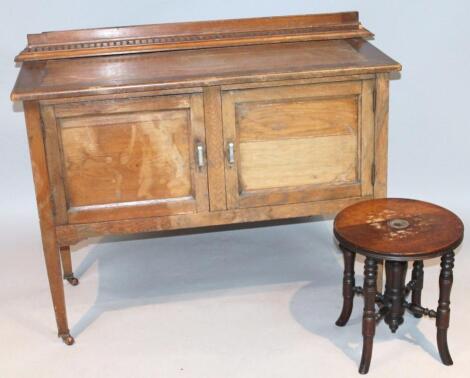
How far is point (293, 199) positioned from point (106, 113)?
0.84 metres

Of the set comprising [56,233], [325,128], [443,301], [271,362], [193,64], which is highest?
[193,64]

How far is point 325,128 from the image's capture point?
376cm

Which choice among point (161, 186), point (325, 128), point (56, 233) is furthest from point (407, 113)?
point (56, 233)

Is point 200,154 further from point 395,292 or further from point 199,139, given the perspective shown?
point 395,292

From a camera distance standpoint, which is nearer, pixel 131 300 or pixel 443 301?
pixel 443 301

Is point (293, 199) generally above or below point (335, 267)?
above

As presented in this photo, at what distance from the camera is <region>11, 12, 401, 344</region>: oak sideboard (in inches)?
142

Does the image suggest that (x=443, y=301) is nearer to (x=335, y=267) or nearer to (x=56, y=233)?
(x=335, y=267)

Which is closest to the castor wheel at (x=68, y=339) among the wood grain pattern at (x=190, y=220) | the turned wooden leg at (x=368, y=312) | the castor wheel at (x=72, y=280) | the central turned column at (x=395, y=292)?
the wood grain pattern at (x=190, y=220)

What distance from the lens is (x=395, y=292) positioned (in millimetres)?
3754

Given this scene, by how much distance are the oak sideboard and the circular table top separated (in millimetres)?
189

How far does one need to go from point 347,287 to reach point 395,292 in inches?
7.7

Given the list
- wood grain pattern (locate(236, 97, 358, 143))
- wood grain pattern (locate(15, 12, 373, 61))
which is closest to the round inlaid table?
wood grain pattern (locate(236, 97, 358, 143))

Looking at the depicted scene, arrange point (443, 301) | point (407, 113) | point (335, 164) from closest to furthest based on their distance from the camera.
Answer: point (443, 301)
point (335, 164)
point (407, 113)
